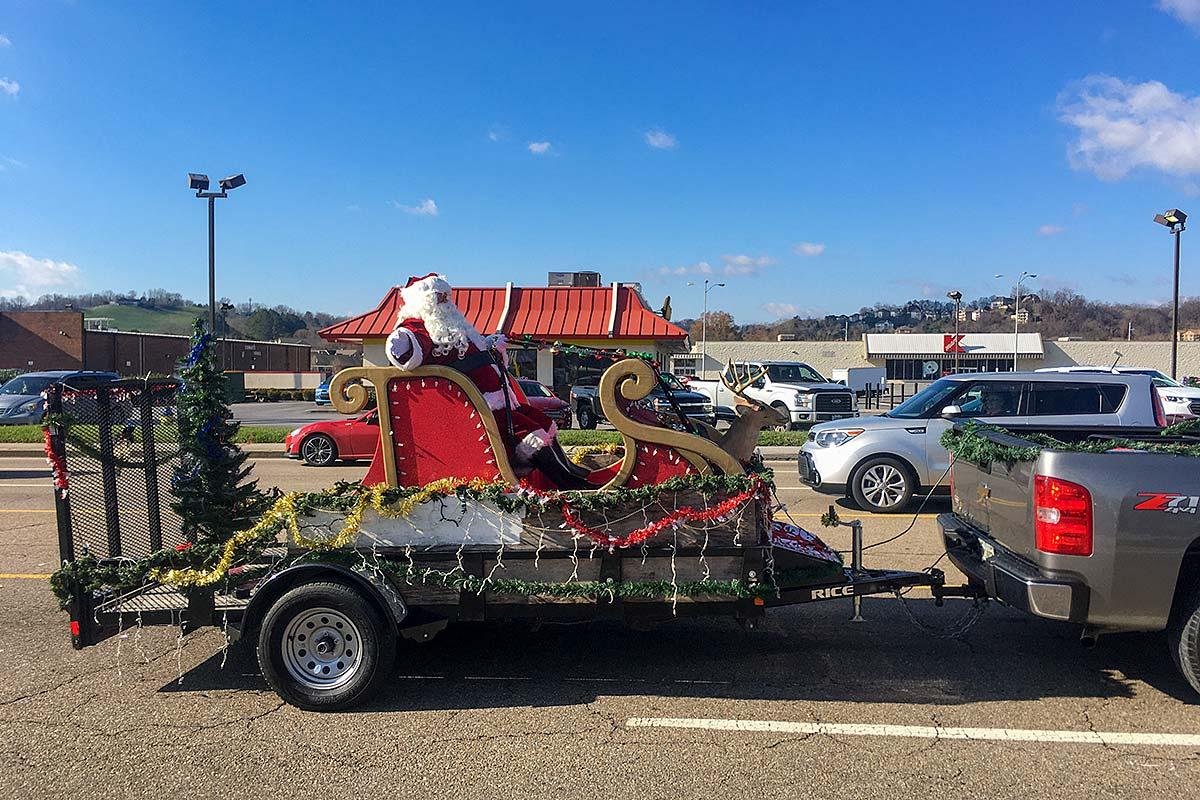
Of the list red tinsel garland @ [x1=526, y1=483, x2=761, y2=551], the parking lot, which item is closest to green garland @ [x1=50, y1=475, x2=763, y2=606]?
red tinsel garland @ [x1=526, y1=483, x2=761, y2=551]

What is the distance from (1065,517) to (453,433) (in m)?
3.05

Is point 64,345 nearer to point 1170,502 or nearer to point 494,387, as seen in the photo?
point 494,387

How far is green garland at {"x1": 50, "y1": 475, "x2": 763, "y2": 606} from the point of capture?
435 centimetres

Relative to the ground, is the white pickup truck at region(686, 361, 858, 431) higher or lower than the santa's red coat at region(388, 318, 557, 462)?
lower

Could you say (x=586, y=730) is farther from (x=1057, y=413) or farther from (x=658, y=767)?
A: (x=1057, y=413)

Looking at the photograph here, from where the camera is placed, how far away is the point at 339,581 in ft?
14.4

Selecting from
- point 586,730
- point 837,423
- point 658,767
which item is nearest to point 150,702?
point 586,730

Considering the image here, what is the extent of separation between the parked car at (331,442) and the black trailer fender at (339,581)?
9.87 m

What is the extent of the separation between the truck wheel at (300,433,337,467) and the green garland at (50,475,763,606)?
9.68 meters

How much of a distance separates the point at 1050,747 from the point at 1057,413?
685cm

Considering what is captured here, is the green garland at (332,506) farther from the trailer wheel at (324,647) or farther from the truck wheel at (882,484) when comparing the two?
the truck wheel at (882,484)

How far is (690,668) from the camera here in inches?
195

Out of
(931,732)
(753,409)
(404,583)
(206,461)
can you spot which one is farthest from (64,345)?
(931,732)

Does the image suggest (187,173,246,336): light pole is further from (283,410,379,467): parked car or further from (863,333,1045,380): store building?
(863,333,1045,380): store building
